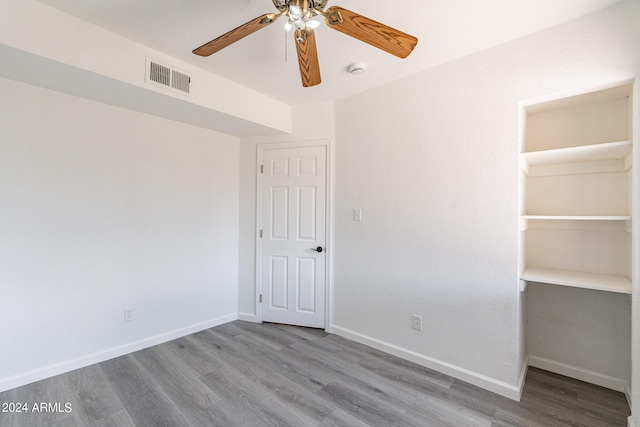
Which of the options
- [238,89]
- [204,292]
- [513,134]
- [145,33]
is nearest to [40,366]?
[204,292]

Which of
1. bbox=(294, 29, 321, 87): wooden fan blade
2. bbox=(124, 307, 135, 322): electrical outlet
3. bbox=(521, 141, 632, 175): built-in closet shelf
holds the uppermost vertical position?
bbox=(294, 29, 321, 87): wooden fan blade

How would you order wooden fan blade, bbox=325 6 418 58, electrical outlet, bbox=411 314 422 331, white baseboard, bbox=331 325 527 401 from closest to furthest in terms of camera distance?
wooden fan blade, bbox=325 6 418 58 < white baseboard, bbox=331 325 527 401 < electrical outlet, bbox=411 314 422 331

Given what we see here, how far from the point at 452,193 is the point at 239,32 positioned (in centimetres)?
187

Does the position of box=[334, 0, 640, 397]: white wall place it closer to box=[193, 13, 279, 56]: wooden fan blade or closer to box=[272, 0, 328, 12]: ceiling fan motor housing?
box=[272, 0, 328, 12]: ceiling fan motor housing

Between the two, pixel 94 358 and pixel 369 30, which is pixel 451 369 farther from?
pixel 94 358

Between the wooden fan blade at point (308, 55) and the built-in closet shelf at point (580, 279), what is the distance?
2.00 meters

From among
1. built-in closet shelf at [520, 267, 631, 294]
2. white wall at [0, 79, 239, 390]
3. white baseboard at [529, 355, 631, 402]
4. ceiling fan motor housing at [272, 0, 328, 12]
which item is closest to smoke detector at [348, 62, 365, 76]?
ceiling fan motor housing at [272, 0, 328, 12]

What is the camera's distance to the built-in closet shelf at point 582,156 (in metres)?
1.72

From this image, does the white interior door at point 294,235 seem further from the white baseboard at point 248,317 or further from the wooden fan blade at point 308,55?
the wooden fan blade at point 308,55

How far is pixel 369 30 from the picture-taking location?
1.36m

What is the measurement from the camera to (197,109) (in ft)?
8.27

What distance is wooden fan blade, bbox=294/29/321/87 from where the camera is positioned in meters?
1.42

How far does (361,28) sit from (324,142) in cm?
173

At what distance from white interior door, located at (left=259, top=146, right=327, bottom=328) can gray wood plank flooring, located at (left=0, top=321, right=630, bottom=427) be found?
0.69 meters
